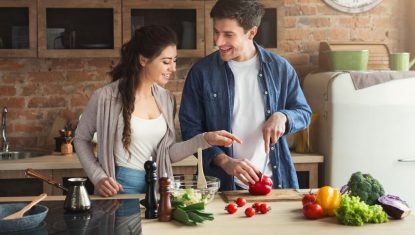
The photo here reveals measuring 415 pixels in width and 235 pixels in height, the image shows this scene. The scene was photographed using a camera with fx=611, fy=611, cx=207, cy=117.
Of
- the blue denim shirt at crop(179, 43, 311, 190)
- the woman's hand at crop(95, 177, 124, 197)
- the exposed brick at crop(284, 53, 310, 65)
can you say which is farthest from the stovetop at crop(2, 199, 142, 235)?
the exposed brick at crop(284, 53, 310, 65)

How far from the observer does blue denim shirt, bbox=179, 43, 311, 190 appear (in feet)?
9.50

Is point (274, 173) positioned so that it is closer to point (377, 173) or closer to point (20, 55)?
point (377, 173)

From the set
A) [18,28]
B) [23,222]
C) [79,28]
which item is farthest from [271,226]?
[18,28]

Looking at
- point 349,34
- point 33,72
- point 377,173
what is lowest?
point 377,173

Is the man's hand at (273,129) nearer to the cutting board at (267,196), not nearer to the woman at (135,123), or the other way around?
the cutting board at (267,196)

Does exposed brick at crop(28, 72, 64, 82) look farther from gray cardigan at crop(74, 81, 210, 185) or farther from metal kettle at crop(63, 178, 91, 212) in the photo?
metal kettle at crop(63, 178, 91, 212)

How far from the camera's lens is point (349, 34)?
4.68 m

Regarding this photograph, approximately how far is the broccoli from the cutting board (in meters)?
0.28

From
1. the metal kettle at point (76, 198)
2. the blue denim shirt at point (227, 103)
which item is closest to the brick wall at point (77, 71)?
the blue denim shirt at point (227, 103)

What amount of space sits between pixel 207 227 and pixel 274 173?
0.89 meters

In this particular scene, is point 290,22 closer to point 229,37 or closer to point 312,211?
point 229,37

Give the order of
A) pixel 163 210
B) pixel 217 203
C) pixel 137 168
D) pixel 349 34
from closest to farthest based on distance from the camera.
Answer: pixel 163 210
pixel 217 203
pixel 137 168
pixel 349 34

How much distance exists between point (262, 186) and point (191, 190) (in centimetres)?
38

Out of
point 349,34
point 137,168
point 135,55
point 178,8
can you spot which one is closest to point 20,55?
point 178,8
